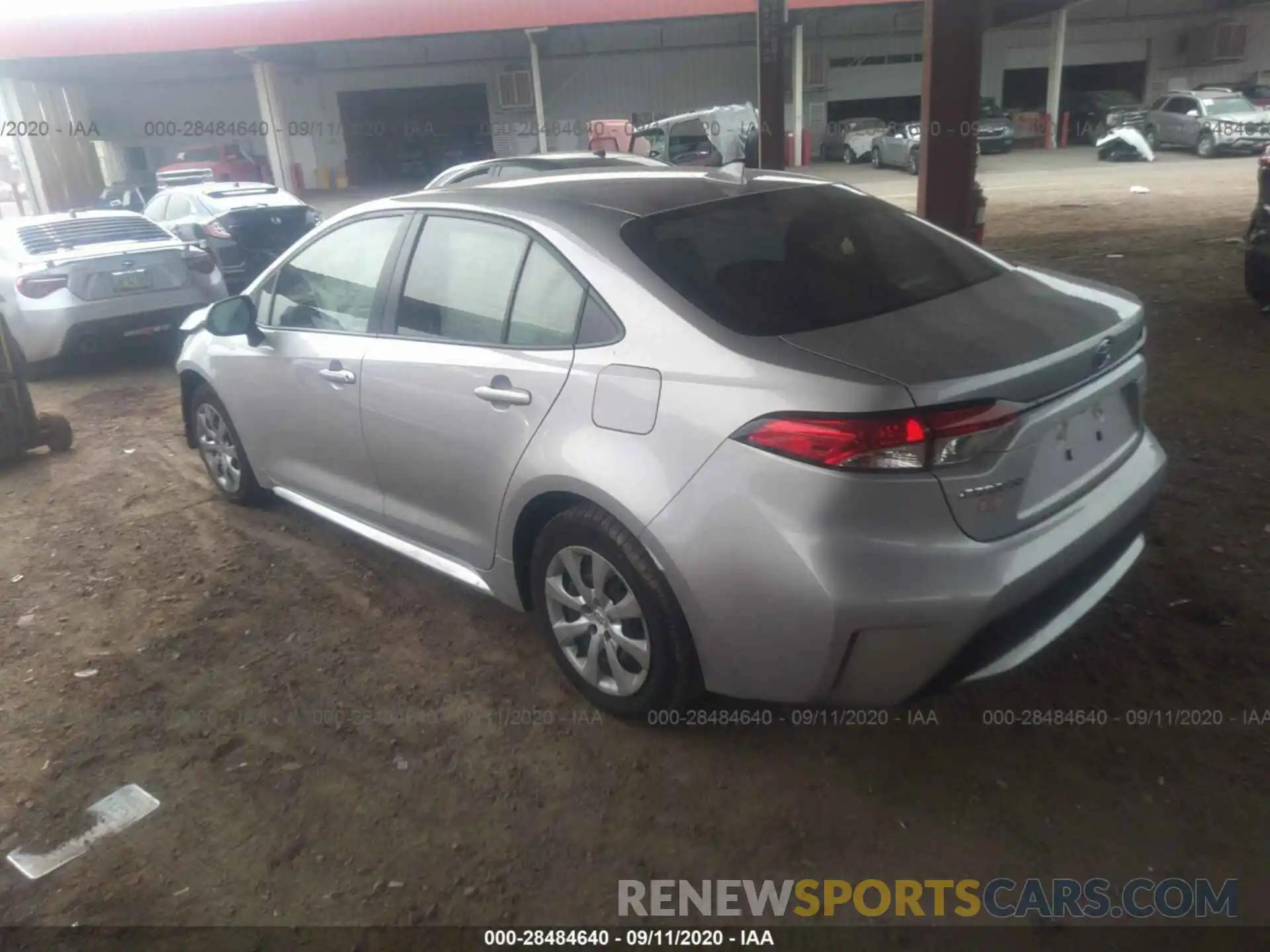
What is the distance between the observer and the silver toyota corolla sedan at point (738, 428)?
7.56 ft

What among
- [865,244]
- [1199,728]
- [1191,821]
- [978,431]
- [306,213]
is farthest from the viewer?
[306,213]

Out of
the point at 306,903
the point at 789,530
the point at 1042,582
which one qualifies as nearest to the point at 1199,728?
the point at 1042,582

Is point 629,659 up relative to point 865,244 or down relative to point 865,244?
down

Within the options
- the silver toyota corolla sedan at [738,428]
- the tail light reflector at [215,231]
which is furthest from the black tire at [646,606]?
the tail light reflector at [215,231]

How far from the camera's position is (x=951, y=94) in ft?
23.1

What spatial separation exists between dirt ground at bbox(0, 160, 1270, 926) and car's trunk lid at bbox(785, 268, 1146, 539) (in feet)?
2.67

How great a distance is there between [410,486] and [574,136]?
1196 inches

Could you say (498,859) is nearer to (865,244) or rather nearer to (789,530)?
(789,530)

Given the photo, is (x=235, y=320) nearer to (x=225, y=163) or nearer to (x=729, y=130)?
(x=729, y=130)

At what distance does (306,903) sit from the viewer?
7.93ft

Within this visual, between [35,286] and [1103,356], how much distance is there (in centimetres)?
797

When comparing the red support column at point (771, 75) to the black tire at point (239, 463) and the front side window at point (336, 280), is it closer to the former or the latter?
the black tire at point (239, 463)

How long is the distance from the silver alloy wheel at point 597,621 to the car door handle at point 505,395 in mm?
476

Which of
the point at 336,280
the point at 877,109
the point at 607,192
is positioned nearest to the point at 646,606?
the point at 607,192
